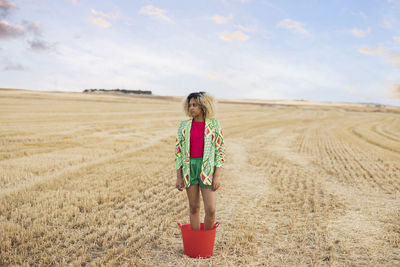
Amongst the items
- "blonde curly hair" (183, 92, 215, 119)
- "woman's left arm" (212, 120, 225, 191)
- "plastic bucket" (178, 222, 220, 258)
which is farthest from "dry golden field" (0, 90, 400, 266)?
"blonde curly hair" (183, 92, 215, 119)

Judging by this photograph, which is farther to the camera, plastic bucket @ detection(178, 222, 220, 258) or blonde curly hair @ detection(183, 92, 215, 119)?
plastic bucket @ detection(178, 222, 220, 258)

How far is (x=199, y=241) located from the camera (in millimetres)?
4172

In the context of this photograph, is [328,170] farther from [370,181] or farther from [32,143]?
[32,143]

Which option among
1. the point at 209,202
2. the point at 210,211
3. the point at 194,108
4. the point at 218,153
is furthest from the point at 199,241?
the point at 194,108

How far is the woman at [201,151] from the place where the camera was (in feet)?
13.1

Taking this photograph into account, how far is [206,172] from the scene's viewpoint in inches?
156

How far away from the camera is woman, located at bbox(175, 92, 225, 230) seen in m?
3.99

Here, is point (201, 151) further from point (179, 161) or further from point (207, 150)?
point (179, 161)

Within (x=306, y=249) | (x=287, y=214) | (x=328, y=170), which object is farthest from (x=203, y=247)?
(x=328, y=170)

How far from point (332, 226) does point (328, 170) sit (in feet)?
16.1

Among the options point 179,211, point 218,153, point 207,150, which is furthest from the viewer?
point 179,211

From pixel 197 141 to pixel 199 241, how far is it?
132 cm

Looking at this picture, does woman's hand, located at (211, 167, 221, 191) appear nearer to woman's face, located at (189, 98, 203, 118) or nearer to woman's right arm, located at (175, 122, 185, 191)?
woman's right arm, located at (175, 122, 185, 191)

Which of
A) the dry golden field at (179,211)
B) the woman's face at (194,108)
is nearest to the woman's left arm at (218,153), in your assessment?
the woman's face at (194,108)
